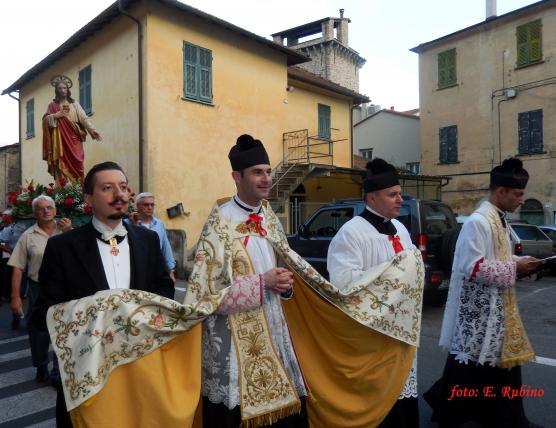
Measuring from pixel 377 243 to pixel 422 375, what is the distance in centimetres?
253

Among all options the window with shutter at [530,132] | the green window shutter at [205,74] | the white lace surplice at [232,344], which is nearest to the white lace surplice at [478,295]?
the white lace surplice at [232,344]

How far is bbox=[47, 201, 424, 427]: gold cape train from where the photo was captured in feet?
7.06

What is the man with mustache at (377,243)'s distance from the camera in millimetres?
2904

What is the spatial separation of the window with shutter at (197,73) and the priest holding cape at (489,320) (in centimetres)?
1193

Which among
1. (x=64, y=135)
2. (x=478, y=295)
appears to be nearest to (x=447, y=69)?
(x=64, y=135)

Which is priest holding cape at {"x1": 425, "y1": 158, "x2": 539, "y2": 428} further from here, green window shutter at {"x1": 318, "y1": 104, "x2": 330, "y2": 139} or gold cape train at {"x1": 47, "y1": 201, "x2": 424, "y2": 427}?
green window shutter at {"x1": 318, "y1": 104, "x2": 330, "y2": 139}

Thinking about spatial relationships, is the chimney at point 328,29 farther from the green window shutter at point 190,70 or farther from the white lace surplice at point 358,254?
the white lace surplice at point 358,254

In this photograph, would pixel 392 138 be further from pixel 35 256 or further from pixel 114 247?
pixel 114 247

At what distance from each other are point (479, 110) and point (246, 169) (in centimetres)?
2211

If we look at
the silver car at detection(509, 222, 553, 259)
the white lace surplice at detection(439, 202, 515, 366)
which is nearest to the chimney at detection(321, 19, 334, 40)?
the silver car at detection(509, 222, 553, 259)

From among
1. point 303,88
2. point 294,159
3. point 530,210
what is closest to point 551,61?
point 530,210

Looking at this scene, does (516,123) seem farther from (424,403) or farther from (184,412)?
(184,412)

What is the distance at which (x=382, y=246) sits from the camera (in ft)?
9.85

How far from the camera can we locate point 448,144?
23.4 meters
